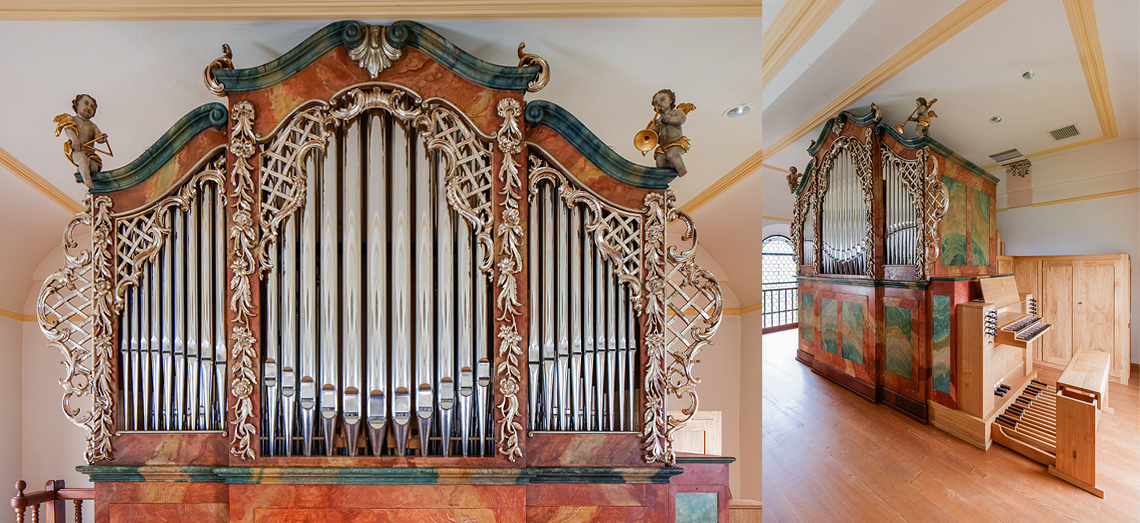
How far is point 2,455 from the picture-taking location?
2846 mm

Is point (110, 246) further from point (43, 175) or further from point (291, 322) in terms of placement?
point (43, 175)

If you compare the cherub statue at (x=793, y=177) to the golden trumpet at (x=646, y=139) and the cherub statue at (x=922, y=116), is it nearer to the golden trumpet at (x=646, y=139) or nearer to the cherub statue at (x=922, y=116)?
the cherub statue at (x=922, y=116)

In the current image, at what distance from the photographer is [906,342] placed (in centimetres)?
107

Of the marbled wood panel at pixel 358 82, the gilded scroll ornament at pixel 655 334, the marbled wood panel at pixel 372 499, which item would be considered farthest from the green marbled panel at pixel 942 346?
the marbled wood panel at pixel 358 82

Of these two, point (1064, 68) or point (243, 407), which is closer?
point (1064, 68)

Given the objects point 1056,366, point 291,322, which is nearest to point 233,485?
point 291,322

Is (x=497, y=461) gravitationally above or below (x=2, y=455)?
above

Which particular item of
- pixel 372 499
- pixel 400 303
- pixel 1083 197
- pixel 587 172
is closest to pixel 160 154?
pixel 400 303

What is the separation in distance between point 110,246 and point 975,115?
354 centimetres

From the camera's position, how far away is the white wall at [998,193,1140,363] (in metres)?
0.81

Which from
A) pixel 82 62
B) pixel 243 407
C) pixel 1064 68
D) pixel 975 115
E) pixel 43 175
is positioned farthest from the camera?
pixel 43 175

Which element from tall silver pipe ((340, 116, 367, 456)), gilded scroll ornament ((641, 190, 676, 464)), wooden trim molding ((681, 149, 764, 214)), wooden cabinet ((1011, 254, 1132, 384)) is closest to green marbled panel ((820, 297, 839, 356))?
wooden cabinet ((1011, 254, 1132, 384))

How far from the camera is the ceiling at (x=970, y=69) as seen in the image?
2.63 ft

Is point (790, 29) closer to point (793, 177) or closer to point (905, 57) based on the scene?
point (905, 57)
